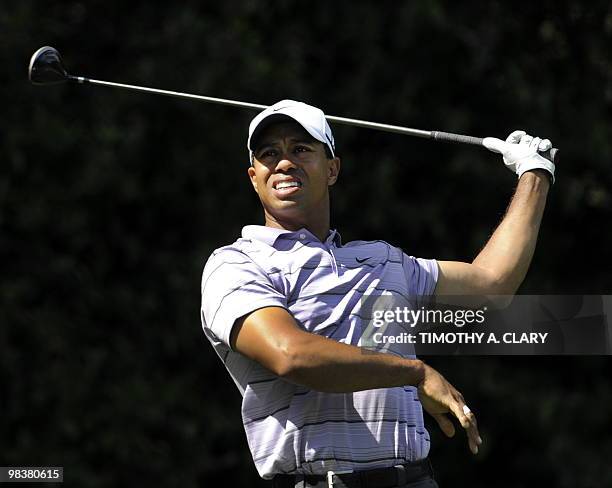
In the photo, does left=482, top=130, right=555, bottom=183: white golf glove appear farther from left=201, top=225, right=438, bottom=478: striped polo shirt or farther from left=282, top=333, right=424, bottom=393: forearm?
left=282, top=333, right=424, bottom=393: forearm

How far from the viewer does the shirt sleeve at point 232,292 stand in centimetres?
346

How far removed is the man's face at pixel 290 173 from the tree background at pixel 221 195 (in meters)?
5.74

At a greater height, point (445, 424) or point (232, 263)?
point (232, 263)

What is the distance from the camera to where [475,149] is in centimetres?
1040

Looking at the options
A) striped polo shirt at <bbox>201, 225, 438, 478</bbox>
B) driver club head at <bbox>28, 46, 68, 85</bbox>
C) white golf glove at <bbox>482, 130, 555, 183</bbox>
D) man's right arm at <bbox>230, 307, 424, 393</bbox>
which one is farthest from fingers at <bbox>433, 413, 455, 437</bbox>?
driver club head at <bbox>28, 46, 68, 85</bbox>

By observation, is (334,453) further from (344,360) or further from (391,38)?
(391,38)

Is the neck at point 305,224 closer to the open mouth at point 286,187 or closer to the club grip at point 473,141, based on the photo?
the open mouth at point 286,187

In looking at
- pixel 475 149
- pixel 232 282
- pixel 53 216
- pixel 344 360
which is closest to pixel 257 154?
pixel 232 282

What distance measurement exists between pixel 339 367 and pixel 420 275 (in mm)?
767

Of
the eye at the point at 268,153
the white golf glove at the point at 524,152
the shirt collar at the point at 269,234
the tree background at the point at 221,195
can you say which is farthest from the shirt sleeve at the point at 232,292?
the tree background at the point at 221,195

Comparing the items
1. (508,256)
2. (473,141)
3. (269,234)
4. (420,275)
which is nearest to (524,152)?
(473,141)

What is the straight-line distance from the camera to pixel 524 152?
165 inches

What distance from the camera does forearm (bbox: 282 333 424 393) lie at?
3.31m

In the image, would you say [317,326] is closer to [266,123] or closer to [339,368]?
[339,368]
